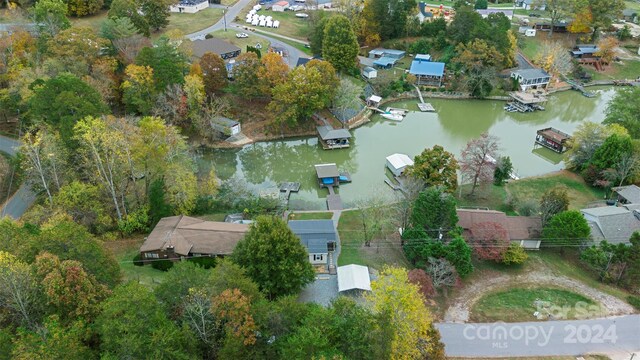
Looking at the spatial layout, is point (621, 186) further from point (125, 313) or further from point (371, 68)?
point (125, 313)

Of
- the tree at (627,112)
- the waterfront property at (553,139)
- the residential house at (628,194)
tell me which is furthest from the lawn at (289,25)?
the residential house at (628,194)

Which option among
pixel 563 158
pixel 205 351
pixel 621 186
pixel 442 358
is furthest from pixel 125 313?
pixel 563 158

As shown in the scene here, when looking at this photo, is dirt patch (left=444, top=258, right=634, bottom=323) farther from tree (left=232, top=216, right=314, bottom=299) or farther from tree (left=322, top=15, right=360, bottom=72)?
tree (left=322, top=15, right=360, bottom=72)

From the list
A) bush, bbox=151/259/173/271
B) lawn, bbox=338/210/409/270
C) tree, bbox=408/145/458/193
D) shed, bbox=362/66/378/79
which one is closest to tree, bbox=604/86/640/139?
tree, bbox=408/145/458/193

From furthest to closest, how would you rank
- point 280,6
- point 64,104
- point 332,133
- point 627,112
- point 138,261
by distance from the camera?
point 280,6 < point 332,133 < point 627,112 < point 64,104 < point 138,261

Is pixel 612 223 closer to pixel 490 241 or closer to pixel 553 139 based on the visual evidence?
pixel 490 241

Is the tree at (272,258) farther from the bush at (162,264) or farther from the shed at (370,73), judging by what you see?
the shed at (370,73)

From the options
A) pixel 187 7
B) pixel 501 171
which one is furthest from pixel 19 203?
pixel 187 7
